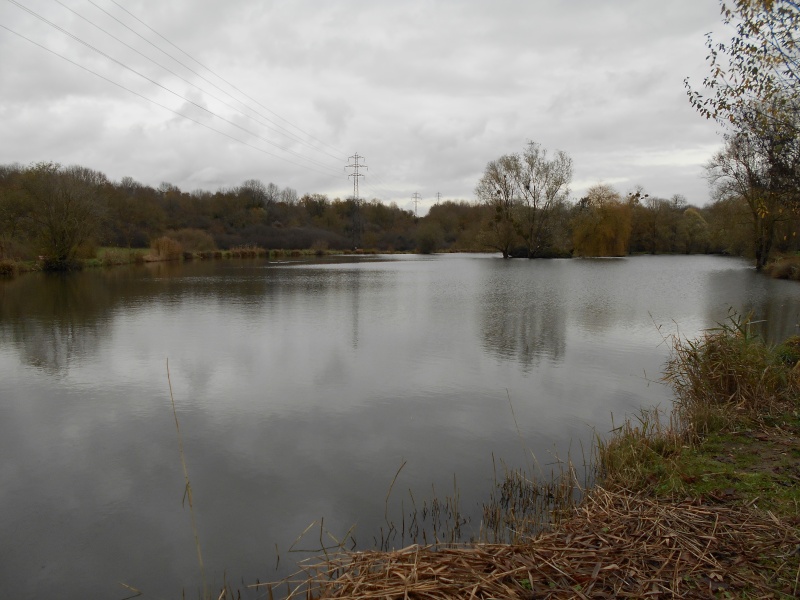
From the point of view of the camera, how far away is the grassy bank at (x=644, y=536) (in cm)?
259

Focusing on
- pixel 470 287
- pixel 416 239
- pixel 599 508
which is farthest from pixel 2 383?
pixel 416 239

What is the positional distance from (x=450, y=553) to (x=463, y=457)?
212cm

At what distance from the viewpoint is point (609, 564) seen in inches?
108

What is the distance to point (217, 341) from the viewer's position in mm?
10781

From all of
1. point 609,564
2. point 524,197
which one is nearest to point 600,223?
point 524,197

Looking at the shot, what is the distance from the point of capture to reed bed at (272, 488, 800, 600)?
8.37ft

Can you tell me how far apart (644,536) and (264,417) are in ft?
14.9

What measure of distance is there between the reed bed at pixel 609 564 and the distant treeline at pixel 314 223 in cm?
1045

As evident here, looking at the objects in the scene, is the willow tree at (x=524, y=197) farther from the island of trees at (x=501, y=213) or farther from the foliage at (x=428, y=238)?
the foliage at (x=428, y=238)

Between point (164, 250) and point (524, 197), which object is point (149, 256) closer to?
point (164, 250)

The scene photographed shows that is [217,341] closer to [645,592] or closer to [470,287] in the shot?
[645,592]

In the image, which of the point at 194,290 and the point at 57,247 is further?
the point at 57,247

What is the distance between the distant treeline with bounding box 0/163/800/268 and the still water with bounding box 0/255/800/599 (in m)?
6.61

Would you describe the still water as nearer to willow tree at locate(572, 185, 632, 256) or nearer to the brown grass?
the brown grass
